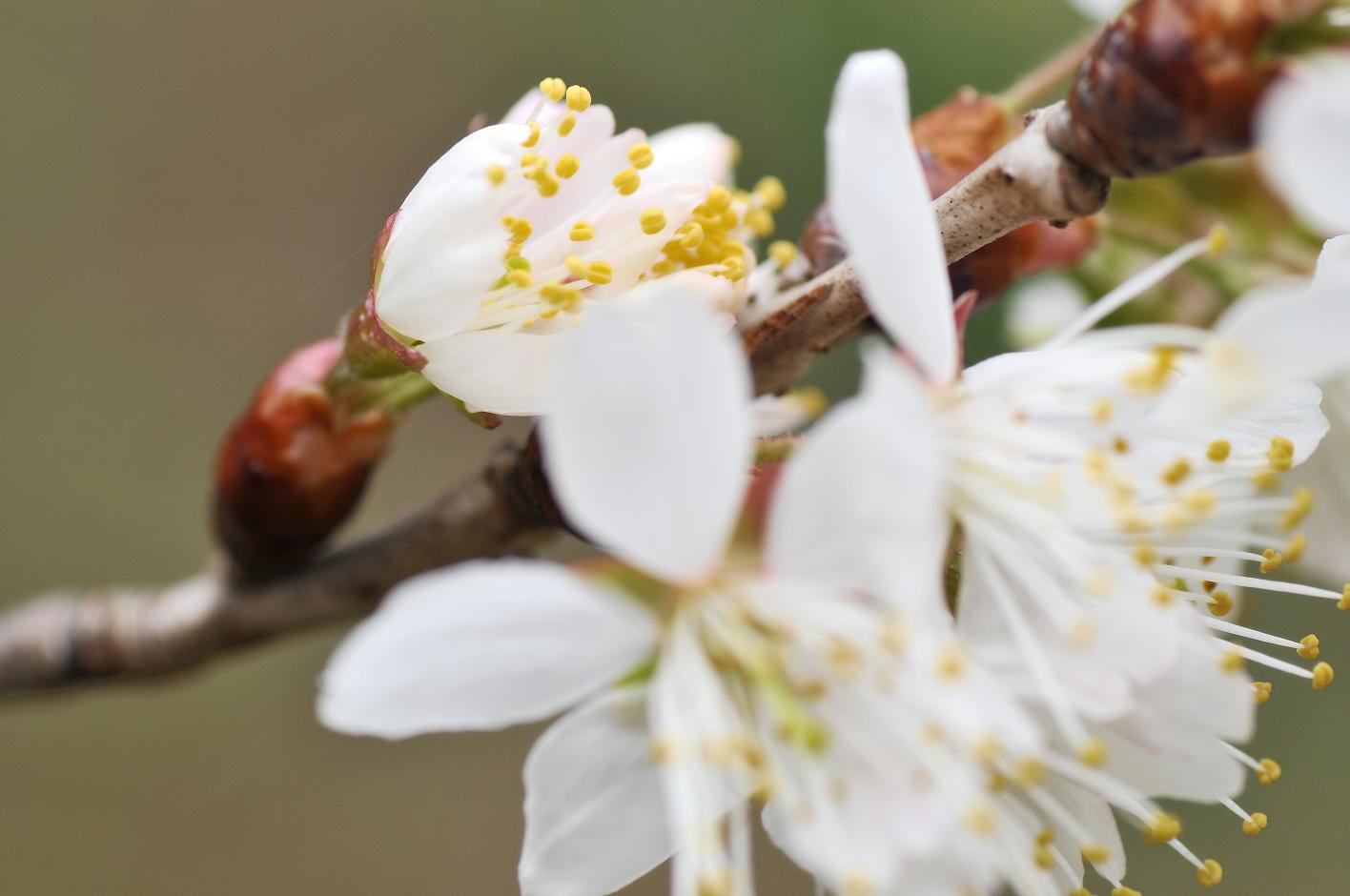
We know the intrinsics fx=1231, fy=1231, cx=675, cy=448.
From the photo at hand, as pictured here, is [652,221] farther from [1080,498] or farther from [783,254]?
[1080,498]

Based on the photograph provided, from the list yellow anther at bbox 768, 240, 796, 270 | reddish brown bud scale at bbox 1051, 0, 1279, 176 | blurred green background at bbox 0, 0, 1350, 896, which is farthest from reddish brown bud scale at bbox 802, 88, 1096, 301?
blurred green background at bbox 0, 0, 1350, 896

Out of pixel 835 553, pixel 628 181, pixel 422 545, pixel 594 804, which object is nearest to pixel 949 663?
pixel 835 553

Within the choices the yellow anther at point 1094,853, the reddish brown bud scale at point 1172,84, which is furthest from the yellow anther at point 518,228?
the yellow anther at point 1094,853

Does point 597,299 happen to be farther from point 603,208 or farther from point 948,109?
point 948,109

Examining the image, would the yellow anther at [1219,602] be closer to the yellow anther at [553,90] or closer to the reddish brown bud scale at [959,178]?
the reddish brown bud scale at [959,178]

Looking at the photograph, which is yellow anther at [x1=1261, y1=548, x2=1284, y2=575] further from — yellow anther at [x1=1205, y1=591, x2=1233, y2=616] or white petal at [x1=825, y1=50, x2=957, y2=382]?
white petal at [x1=825, y1=50, x2=957, y2=382]

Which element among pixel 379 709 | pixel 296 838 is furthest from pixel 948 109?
pixel 296 838

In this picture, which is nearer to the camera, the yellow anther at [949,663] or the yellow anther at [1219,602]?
the yellow anther at [949,663]
